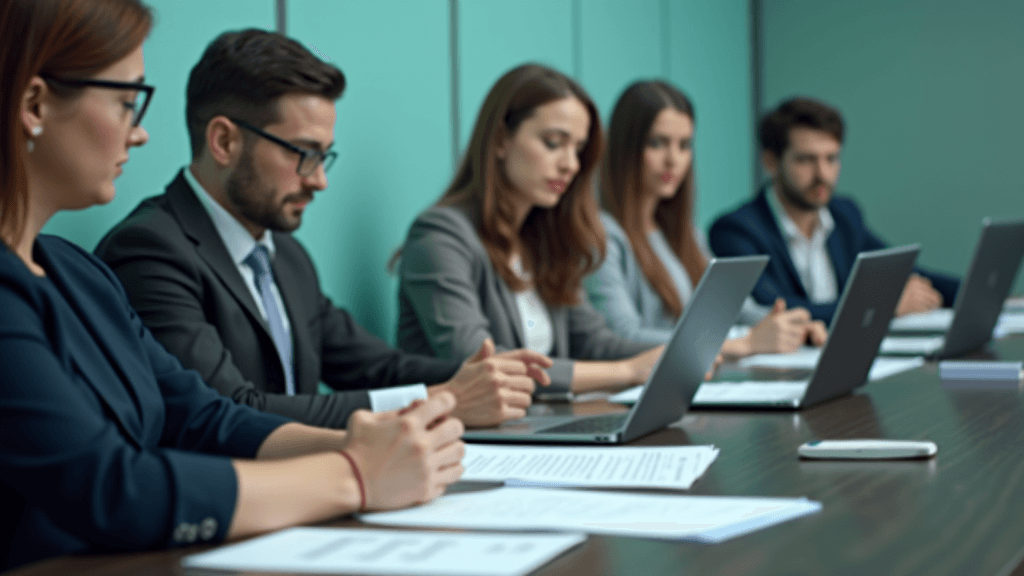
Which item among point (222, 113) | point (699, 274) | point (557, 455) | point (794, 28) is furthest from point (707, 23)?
point (557, 455)

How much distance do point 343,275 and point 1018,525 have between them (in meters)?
1.95

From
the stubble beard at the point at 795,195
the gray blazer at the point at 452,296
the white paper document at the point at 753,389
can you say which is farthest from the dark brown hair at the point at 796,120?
the white paper document at the point at 753,389

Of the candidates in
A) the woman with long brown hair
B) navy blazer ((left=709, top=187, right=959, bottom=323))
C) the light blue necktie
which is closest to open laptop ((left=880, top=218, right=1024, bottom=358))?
the woman with long brown hair

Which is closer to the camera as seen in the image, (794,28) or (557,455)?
(557,455)

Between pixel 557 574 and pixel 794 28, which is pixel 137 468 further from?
pixel 794 28

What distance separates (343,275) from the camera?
2.70m

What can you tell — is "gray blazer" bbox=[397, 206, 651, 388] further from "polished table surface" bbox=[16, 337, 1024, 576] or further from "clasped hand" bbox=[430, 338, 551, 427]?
"polished table surface" bbox=[16, 337, 1024, 576]

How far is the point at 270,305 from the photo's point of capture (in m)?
2.03

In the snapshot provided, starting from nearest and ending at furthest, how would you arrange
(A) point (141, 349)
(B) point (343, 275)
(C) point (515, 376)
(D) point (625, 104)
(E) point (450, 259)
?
(A) point (141, 349), (C) point (515, 376), (E) point (450, 259), (B) point (343, 275), (D) point (625, 104)

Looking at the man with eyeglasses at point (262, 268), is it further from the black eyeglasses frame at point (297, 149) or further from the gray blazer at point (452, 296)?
the gray blazer at point (452, 296)

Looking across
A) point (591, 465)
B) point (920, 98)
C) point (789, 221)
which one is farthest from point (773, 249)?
point (591, 465)

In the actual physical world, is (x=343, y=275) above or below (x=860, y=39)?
below

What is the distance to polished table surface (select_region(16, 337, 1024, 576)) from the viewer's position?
0.87 meters

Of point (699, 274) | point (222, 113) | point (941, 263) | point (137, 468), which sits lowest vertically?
point (941, 263)
